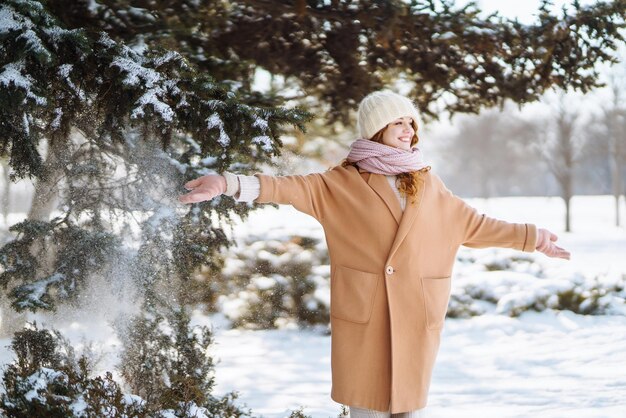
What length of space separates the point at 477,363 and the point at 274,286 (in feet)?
8.41

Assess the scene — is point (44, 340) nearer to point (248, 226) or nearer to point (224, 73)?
point (224, 73)

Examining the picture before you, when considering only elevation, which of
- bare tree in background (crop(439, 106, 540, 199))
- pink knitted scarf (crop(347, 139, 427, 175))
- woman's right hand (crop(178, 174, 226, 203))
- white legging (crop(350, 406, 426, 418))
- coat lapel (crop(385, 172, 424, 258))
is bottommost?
white legging (crop(350, 406, 426, 418))

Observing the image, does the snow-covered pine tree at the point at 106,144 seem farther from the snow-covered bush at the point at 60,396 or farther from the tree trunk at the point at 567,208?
the tree trunk at the point at 567,208

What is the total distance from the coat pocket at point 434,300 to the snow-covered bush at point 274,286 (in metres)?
5.07

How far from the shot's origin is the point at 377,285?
2.46 m

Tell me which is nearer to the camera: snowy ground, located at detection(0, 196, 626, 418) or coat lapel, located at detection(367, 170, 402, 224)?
coat lapel, located at detection(367, 170, 402, 224)

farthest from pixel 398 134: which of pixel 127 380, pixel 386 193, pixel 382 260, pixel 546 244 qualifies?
pixel 127 380

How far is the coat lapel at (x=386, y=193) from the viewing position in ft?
8.17

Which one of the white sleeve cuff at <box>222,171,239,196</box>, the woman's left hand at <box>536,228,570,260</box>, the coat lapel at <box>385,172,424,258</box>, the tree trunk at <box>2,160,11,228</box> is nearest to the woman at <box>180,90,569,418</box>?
the coat lapel at <box>385,172,424,258</box>

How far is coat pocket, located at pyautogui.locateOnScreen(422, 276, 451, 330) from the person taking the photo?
8.19 feet

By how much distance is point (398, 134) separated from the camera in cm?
255

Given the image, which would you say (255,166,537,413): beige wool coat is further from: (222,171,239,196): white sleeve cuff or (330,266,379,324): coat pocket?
(222,171,239,196): white sleeve cuff

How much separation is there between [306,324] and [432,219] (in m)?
5.15

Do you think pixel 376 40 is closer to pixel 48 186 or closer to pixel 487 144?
pixel 48 186
